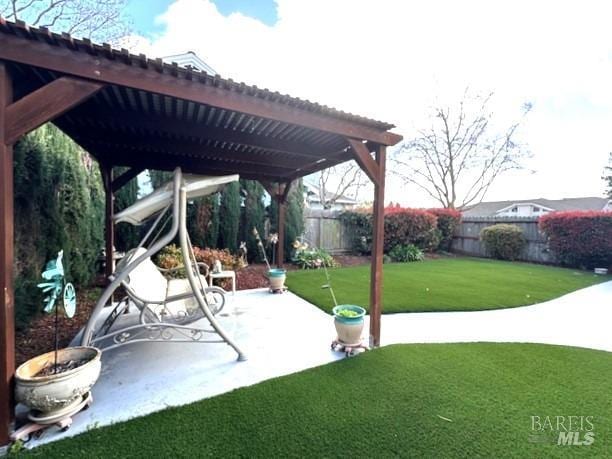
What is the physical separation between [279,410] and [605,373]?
3.12 m

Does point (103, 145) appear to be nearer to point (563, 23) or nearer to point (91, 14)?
point (91, 14)

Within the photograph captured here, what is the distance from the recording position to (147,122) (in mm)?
3184

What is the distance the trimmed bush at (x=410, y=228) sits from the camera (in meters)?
10.7

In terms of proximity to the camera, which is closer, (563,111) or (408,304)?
(408,304)

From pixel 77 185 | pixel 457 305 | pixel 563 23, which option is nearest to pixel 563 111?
pixel 563 23

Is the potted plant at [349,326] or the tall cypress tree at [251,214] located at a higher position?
the tall cypress tree at [251,214]

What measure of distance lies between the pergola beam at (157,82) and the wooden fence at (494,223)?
1024cm

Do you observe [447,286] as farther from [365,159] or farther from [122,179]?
[122,179]

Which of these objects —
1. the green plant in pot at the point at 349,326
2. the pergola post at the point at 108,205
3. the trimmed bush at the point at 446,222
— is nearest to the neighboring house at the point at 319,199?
the trimmed bush at the point at 446,222

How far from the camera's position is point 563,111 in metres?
11.6

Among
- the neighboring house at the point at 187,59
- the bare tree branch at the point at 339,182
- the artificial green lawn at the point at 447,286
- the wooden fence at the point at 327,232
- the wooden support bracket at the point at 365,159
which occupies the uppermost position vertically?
the neighboring house at the point at 187,59

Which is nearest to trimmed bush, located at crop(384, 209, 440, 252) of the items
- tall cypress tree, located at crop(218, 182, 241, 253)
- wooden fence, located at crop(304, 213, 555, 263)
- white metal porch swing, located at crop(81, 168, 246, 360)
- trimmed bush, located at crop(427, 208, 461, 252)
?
trimmed bush, located at crop(427, 208, 461, 252)

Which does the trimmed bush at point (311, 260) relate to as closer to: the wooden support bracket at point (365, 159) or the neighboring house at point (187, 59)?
the wooden support bracket at point (365, 159)

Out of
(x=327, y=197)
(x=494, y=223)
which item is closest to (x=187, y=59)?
(x=494, y=223)
